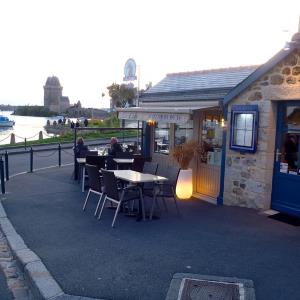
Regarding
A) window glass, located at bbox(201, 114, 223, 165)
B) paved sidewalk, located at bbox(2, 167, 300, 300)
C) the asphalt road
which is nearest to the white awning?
window glass, located at bbox(201, 114, 223, 165)

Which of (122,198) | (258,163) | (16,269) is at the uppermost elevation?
(258,163)

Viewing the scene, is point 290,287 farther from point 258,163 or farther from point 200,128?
point 200,128

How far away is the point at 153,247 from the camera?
17.6ft

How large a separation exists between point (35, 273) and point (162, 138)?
7.07m

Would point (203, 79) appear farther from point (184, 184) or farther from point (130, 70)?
point (130, 70)

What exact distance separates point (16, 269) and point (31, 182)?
613 cm

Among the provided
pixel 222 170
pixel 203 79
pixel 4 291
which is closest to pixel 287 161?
pixel 222 170

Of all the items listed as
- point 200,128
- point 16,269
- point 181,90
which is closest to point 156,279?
point 16,269

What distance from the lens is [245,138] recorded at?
25.1ft

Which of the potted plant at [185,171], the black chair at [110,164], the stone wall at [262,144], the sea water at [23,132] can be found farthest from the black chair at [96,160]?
the sea water at [23,132]

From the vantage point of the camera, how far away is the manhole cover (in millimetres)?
3844

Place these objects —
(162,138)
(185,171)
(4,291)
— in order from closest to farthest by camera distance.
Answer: (4,291)
(185,171)
(162,138)

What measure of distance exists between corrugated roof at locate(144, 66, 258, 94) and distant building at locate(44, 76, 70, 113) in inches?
3406

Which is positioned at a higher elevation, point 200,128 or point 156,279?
point 200,128
